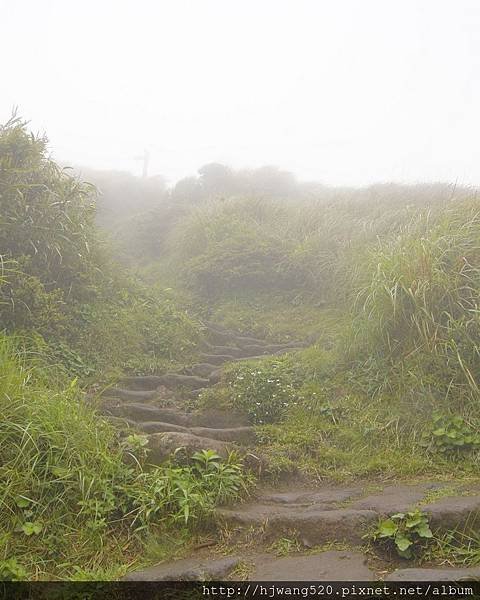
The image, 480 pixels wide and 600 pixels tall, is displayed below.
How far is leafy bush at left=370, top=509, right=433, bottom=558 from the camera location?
3215mm

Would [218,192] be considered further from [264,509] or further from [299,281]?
[264,509]

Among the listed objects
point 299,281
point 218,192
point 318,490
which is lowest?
point 318,490

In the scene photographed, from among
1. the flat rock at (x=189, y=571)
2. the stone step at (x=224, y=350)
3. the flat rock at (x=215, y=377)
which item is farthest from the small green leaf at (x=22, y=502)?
Result: the stone step at (x=224, y=350)

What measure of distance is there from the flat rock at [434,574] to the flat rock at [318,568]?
148 mm

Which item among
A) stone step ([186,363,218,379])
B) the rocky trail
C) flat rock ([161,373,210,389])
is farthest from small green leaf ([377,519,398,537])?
stone step ([186,363,218,379])

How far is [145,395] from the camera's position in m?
6.04

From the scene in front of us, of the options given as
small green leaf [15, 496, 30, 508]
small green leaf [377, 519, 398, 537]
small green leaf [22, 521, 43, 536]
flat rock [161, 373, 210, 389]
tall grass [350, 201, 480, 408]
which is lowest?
flat rock [161, 373, 210, 389]

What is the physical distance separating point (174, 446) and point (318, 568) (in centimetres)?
151

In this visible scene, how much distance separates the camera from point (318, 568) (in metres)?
3.13

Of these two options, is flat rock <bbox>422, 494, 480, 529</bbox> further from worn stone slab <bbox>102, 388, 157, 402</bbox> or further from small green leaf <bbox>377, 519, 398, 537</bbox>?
worn stone slab <bbox>102, 388, 157, 402</bbox>

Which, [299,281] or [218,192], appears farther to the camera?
[218,192]

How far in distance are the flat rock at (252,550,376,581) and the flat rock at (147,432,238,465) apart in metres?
1.13

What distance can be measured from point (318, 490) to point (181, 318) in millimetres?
4507

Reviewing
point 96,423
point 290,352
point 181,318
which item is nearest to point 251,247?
point 181,318
